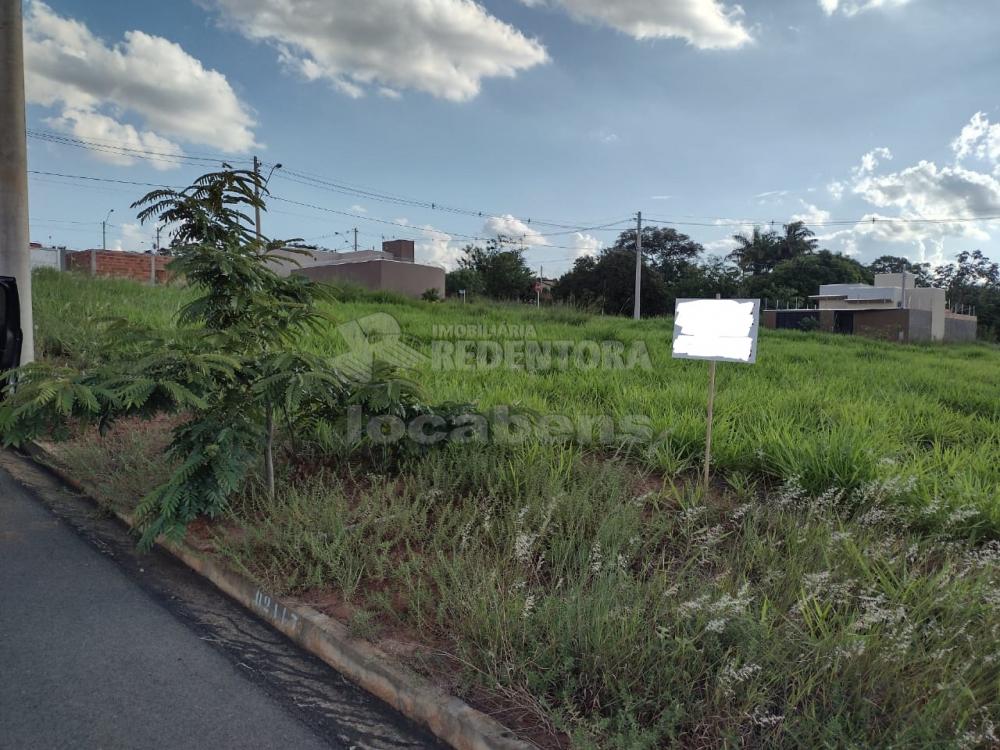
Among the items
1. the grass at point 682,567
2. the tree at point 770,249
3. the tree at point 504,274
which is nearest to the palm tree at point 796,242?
the tree at point 770,249

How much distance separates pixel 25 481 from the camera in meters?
4.90

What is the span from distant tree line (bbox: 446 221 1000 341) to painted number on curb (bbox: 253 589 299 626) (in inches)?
1312

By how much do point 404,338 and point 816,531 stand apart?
27.6 feet

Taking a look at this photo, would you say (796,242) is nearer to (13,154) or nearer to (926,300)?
(926,300)

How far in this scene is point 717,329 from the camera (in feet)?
12.7

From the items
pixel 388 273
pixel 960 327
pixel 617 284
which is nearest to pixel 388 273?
pixel 388 273

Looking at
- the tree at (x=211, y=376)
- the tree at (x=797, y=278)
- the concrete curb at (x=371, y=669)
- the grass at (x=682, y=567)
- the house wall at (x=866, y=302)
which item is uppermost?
the tree at (x=797, y=278)

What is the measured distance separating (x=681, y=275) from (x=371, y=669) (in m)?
54.6

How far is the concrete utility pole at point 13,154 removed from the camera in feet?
20.6

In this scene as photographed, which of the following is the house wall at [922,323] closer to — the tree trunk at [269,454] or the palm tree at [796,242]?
the palm tree at [796,242]

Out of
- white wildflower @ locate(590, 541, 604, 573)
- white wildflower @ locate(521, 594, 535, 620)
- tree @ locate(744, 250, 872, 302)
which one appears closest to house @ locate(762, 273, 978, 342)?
tree @ locate(744, 250, 872, 302)

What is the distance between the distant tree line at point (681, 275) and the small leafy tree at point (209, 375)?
32352mm

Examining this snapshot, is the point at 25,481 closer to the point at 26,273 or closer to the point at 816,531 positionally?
the point at 26,273

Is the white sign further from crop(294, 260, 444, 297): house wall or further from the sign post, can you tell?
crop(294, 260, 444, 297): house wall
